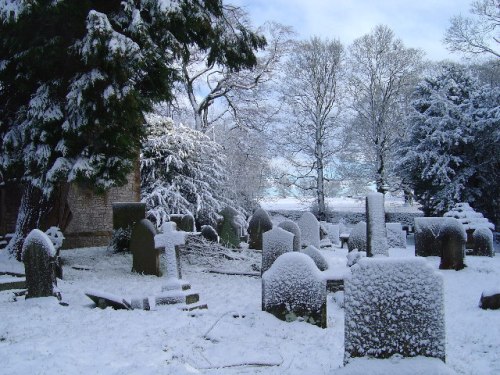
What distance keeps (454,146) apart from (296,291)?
19113mm

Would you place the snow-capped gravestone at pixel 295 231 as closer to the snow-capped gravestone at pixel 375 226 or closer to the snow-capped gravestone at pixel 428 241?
the snow-capped gravestone at pixel 375 226

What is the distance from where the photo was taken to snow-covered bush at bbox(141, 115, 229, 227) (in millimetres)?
19125

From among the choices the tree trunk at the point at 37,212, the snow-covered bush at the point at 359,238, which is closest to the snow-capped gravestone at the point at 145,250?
the tree trunk at the point at 37,212

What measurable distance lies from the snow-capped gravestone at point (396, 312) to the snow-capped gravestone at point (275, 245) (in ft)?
15.9

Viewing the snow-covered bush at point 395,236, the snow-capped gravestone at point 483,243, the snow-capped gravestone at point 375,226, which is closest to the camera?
the snow-capped gravestone at point 375,226

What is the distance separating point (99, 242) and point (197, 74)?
13.1 m

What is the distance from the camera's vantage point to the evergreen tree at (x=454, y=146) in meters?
21.5

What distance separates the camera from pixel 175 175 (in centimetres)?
1994

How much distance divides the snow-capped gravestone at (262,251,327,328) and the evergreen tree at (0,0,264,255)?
464 centimetres

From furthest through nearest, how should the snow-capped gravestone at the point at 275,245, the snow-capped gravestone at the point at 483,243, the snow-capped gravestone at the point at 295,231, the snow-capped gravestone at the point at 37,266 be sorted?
the snow-capped gravestone at the point at 483,243
the snow-capped gravestone at the point at 295,231
the snow-capped gravestone at the point at 275,245
the snow-capped gravestone at the point at 37,266

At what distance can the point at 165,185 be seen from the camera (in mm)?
19719

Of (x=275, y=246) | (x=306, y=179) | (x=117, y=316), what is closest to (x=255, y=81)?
(x=306, y=179)

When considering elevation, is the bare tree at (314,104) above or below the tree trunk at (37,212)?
above

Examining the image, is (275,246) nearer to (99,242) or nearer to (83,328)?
(83,328)
